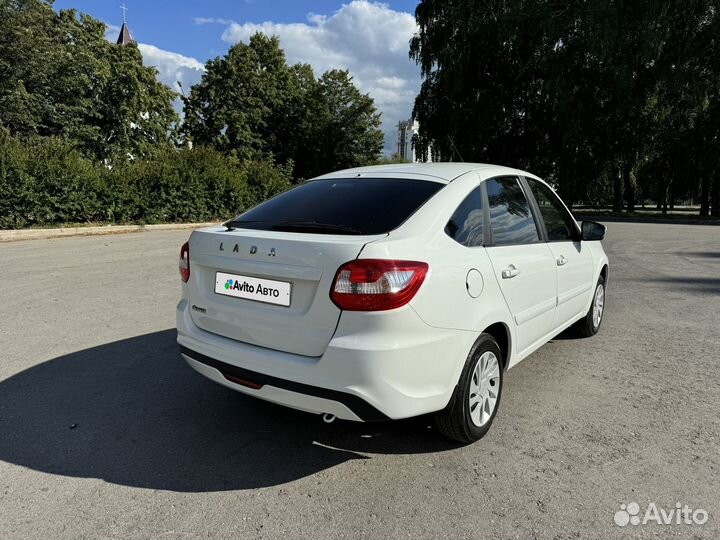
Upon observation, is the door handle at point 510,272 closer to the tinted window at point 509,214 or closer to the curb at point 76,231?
the tinted window at point 509,214

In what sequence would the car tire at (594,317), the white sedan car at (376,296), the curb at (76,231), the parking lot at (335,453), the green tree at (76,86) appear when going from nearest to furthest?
the parking lot at (335,453) → the white sedan car at (376,296) → the car tire at (594,317) → the curb at (76,231) → the green tree at (76,86)

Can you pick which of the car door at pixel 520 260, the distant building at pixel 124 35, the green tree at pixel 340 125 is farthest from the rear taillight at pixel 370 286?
the distant building at pixel 124 35

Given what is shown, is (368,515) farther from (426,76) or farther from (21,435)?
(426,76)

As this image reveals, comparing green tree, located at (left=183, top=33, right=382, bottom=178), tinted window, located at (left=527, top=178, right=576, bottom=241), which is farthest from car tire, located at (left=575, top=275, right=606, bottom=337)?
green tree, located at (left=183, top=33, right=382, bottom=178)

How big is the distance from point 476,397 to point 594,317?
9.07ft

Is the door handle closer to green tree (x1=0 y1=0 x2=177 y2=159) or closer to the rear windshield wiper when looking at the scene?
the rear windshield wiper

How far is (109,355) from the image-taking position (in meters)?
4.47

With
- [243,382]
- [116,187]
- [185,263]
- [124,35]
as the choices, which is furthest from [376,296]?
[124,35]

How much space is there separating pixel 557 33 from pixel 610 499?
95.5 feet

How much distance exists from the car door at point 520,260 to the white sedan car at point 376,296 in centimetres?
1

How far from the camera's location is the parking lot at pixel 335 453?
90.9 inches

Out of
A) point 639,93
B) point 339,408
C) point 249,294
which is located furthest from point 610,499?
point 639,93

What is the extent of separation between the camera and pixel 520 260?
10.9 feet

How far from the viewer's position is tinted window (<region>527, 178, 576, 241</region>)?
4.00 metres
